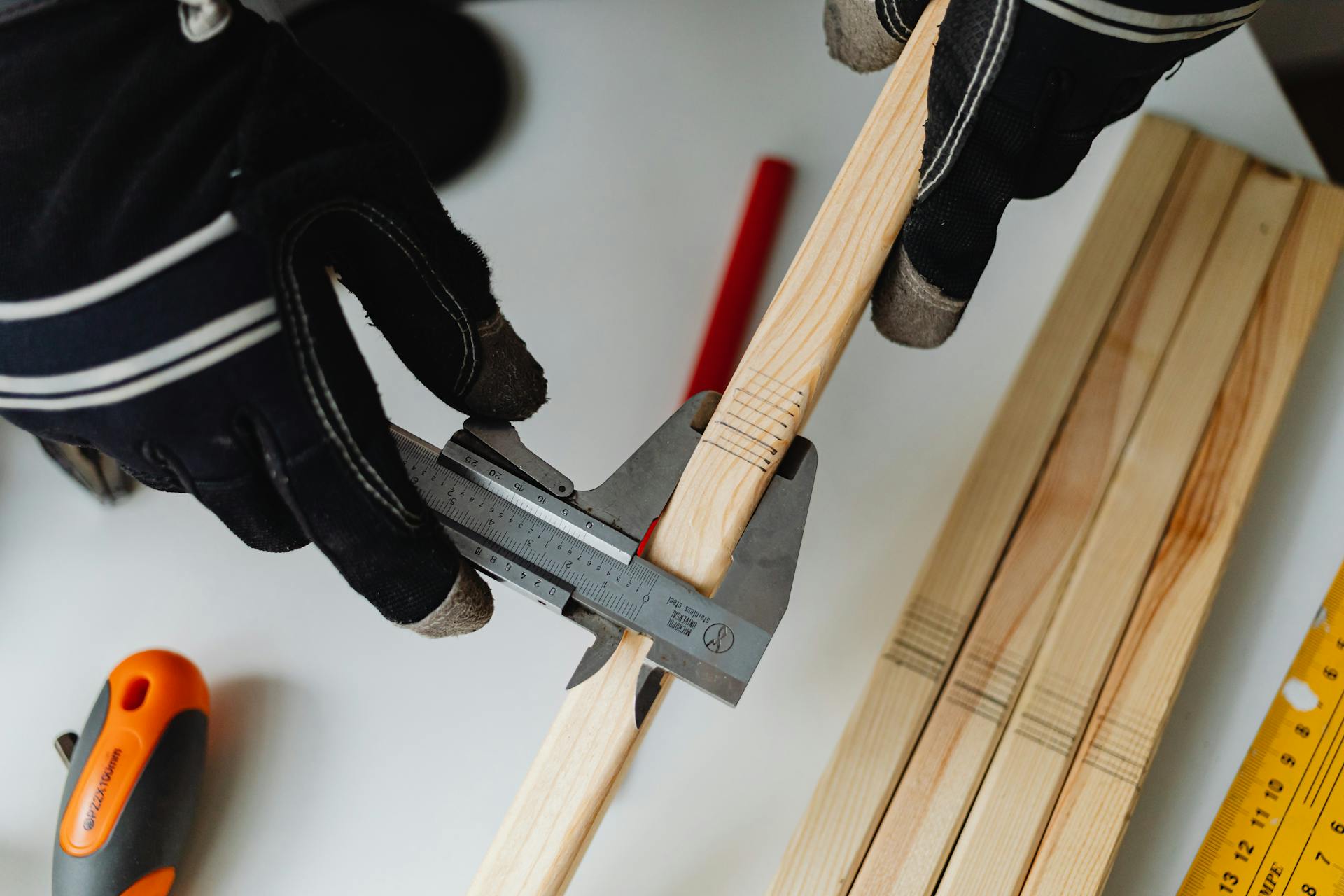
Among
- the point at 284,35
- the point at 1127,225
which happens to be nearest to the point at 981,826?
the point at 1127,225

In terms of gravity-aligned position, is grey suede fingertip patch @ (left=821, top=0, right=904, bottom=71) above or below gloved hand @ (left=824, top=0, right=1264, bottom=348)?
above

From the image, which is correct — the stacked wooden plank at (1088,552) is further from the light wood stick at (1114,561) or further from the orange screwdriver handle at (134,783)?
the orange screwdriver handle at (134,783)

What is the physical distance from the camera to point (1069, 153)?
60cm

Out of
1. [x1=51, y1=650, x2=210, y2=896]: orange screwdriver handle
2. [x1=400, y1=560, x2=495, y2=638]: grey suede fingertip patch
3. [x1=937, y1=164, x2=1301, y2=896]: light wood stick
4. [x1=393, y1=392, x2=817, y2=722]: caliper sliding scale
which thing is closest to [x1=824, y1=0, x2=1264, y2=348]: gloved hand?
[x1=393, y1=392, x2=817, y2=722]: caliper sliding scale

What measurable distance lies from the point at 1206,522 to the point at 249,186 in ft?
2.61

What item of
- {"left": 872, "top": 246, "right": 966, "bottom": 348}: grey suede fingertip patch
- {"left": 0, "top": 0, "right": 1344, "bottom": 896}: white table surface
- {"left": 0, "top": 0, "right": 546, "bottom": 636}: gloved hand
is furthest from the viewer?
{"left": 0, "top": 0, "right": 1344, "bottom": 896}: white table surface

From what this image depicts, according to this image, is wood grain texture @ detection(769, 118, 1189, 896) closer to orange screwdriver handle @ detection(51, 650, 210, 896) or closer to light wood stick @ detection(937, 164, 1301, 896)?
light wood stick @ detection(937, 164, 1301, 896)

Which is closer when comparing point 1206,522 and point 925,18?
point 925,18

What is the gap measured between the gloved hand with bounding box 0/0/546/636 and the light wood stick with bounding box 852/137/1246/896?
0.41 meters

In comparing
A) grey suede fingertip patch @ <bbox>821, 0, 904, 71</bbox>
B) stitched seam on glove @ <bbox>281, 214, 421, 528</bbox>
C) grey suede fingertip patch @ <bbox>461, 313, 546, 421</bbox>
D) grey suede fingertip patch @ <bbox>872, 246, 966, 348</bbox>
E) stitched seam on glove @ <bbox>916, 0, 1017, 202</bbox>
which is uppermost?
grey suede fingertip patch @ <bbox>821, 0, 904, 71</bbox>

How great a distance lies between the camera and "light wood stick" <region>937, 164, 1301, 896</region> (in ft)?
2.20

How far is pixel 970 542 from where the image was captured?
75cm

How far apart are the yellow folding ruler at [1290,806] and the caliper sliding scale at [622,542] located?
0.47 m

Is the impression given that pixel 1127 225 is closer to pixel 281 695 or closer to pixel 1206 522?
pixel 1206 522
